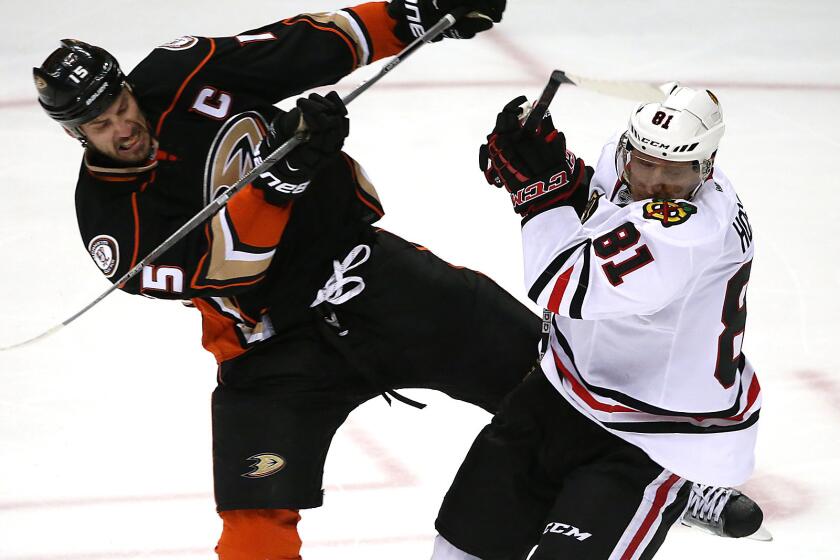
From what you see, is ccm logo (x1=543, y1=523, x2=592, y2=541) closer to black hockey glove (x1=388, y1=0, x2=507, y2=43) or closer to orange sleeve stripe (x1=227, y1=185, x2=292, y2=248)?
orange sleeve stripe (x1=227, y1=185, x2=292, y2=248)

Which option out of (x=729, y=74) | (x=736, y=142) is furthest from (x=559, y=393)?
(x=729, y=74)

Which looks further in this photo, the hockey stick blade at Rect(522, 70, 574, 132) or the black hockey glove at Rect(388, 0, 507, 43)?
the black hockey glove at Rect(388, 0, 507, 43)

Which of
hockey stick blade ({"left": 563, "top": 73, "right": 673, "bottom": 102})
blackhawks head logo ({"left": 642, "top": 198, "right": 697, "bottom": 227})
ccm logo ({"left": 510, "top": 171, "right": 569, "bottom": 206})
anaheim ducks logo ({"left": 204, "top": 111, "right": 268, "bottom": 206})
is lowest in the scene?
anaheim ducks logo ({"left": 204, "top": 111, "right": 268, "bottom": 206})

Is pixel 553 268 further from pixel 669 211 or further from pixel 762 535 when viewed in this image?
pixel 762 535

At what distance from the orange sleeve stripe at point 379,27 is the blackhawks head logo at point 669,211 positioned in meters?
0.81

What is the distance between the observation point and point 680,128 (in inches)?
89.2

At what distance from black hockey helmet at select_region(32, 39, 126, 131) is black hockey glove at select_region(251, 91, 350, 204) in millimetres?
313

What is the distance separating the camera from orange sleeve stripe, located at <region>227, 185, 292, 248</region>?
8.01 ft

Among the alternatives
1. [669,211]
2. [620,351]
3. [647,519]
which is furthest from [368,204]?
[647,519]

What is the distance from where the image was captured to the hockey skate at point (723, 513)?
9.55 ft

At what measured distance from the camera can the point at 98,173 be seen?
248cm

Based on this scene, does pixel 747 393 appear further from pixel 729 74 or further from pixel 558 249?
pixel 729 74

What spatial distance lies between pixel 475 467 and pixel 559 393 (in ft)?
0.73

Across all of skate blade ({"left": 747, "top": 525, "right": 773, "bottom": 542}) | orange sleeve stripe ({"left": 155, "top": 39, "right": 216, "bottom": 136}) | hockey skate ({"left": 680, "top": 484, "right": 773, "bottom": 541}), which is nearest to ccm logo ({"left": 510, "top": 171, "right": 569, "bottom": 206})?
orange sleeve stripe ({"left": 155, "top": 39, "right": 216, "bottom": 136})
